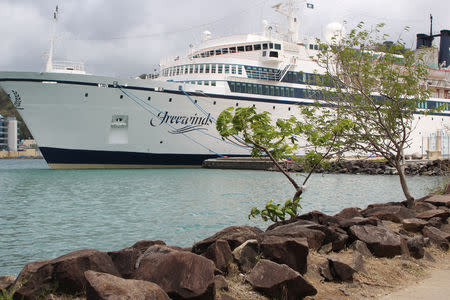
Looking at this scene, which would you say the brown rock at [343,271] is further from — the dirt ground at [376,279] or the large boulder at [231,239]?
the large boulder at [231,239]

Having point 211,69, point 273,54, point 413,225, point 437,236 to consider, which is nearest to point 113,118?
point 211,69

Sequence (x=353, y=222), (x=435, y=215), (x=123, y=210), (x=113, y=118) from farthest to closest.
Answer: (x=113, y=118)
(x=123, y=210)
(x=435, y=215)
(x=353, y=222)

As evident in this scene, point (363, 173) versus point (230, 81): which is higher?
point (230, 81)

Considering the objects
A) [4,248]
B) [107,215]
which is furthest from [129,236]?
[107,215]

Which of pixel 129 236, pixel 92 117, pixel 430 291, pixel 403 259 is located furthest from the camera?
pixel 92 117

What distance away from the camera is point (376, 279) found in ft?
16.1

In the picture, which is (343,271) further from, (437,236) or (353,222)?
(437,236)

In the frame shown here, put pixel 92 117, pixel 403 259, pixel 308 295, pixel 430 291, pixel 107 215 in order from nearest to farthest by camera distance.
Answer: pixel 308 295 → pixel 430 291 → pixel 403 259 → pixel 107 215 → pixel 92 117

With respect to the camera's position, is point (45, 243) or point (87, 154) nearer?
point (45, 243)

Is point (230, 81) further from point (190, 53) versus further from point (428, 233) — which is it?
point (428, 233)

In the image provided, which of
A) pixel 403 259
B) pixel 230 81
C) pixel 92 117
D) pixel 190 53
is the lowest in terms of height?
pixel 403 259

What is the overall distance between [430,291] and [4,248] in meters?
7.21

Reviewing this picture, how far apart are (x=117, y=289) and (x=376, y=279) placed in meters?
3.03

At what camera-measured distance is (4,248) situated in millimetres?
8125
